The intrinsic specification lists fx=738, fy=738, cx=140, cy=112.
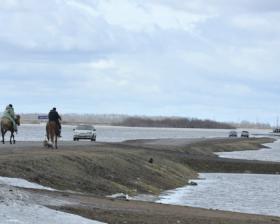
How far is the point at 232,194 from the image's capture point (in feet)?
121

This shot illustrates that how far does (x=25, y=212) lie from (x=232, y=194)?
21.3 metres

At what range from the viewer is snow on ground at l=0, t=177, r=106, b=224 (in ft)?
52.5

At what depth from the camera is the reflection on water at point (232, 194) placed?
30.1 metres

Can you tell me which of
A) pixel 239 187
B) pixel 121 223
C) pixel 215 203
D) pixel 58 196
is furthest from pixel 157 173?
pixel 121 223

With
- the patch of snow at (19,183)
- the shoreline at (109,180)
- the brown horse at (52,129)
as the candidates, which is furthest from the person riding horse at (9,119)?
the patch of snow at (19,183)

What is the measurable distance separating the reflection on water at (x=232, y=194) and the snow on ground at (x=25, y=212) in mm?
10928

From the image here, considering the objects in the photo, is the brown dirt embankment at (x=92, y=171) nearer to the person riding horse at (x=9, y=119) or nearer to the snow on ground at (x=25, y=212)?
the person riding horse at (x=9, y=119)

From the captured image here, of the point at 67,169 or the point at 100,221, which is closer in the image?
the point at 100,221

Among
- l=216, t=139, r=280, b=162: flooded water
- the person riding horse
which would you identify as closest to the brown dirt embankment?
the person riding horse

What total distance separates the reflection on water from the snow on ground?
10.9 m

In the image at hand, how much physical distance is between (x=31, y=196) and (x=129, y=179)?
48.3 ft

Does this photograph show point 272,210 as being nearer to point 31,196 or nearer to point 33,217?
point 31,196

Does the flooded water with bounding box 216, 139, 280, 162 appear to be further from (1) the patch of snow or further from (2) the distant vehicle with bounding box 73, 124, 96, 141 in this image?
(1) the patch of snow

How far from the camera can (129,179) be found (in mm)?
34219
